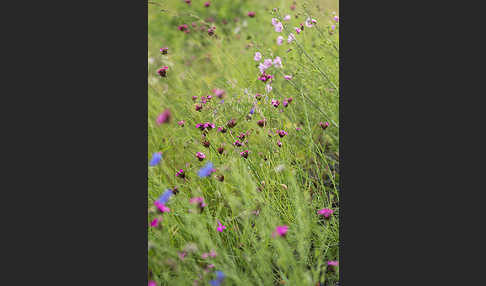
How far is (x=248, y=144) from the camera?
1.19 metres

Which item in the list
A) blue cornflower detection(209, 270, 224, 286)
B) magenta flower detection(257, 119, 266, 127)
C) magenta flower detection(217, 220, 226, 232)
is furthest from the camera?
magenta flower detection(257, 119, 266, 127)

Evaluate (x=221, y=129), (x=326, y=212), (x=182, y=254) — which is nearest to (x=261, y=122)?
(x=221, y=129)

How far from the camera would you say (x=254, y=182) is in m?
1.04

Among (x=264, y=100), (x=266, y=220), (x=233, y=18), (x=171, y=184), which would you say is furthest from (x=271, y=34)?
(x=266, y=220)

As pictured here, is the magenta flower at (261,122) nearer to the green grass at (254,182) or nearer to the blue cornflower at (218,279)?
the green grass at (254,182)

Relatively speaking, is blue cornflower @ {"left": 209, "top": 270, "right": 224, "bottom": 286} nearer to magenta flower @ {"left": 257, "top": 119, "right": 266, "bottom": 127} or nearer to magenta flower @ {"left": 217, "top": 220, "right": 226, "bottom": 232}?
magenta flower @ {"left": 217, "top": 220, "right": 226, "bottom": 232}

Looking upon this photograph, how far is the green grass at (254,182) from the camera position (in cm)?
91

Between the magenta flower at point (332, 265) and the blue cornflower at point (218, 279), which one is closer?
the blue cornflower at point (218, 279)

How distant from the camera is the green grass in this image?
906mm

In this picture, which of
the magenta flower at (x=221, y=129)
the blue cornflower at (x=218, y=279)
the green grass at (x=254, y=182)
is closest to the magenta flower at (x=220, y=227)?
the green grass at (x=254, y=182)

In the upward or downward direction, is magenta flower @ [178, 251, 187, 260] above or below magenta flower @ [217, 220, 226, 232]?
below

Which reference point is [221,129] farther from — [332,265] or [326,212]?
[332,265]

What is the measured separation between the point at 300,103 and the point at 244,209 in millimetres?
603

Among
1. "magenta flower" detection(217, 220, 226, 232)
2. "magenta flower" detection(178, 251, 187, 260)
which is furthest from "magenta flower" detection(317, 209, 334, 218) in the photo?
"magenta flower" detection(178, 251, 187, 260)
